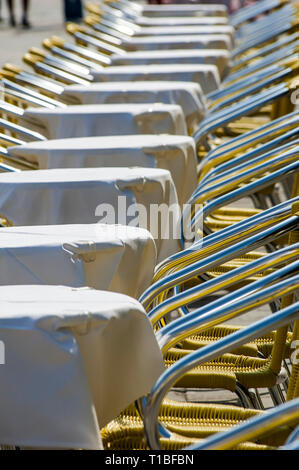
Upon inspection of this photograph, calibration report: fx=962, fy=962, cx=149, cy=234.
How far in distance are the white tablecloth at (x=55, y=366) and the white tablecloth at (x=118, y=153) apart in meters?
1.65

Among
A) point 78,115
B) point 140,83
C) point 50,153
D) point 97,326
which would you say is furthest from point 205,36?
point 97,326

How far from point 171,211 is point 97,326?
153 centimetres

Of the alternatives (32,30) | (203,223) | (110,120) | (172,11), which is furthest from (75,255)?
(32,30)

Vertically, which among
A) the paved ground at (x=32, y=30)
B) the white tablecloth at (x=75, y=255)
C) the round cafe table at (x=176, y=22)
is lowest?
the paved ground at (x=32, y=30)

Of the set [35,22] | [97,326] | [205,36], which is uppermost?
[97,326]

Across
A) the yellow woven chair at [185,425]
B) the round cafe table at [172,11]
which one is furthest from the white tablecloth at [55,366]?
the round cafe table at [172,11]

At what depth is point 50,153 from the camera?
12.2 feet

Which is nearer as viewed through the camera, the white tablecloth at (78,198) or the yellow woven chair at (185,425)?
the yellow woven chair at (185,425)

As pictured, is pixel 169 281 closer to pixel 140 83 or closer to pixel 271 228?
pixel 271 228

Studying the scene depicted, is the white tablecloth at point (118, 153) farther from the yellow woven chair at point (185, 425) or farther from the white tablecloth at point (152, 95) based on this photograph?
the yellow woven chair at point (185, 425)

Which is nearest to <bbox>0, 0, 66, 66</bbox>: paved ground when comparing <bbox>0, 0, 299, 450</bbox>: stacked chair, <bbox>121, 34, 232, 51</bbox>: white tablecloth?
<bbox>121, 34, 232, 51</bbox>: white tablecloth

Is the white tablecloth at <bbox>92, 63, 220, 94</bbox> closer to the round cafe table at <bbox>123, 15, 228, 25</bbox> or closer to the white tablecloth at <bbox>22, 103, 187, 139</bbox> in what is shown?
the white tablecloth at <bbox>22, 103, 187, 139</bbox>

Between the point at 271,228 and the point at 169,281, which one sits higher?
the point at 271,228

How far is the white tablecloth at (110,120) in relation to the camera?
14.3 feet
